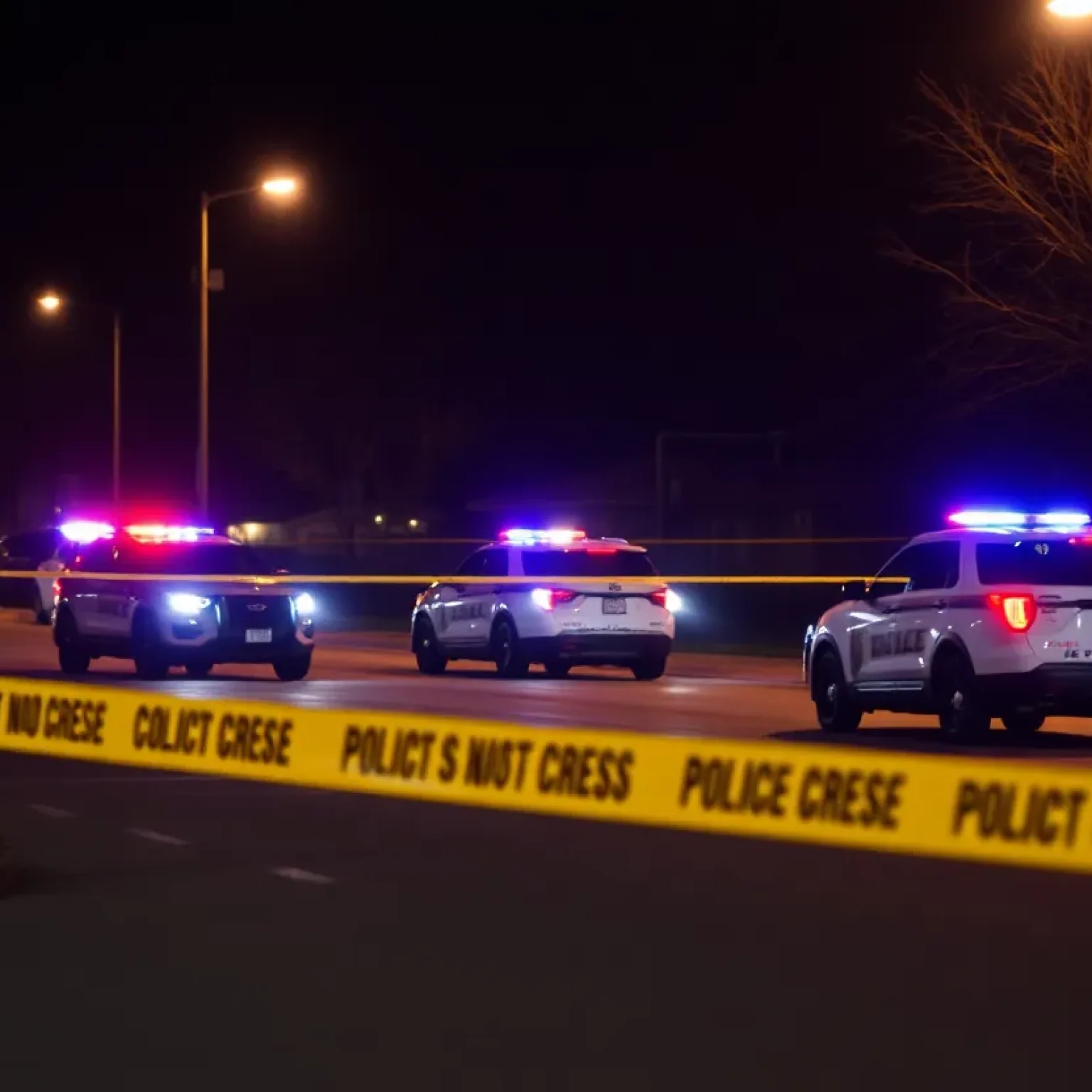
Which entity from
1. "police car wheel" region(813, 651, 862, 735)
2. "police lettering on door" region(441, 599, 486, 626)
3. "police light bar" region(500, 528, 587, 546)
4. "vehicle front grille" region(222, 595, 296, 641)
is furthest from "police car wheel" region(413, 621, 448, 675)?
"police car wheel" region(813, 651, 862, 735)

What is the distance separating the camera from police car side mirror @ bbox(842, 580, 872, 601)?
18938 mm

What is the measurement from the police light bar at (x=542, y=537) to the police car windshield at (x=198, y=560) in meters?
2.88

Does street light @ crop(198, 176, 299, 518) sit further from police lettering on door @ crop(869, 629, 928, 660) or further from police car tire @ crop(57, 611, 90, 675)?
police lettering on door @ crop(869, 629, 928, 660)

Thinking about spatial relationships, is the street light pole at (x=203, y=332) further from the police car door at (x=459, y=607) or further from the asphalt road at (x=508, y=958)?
the asphalt road at (x=508, y=958)

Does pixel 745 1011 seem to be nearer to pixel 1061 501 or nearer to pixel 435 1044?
pixel 435 1044

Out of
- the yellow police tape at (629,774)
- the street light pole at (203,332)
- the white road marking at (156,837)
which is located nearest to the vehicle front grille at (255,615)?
the yellow police tape at (629,774)

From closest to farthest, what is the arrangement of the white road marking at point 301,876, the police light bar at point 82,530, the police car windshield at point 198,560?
the white road marking at point 301,876 → the police car windshield at point 198,560 → the police light bar at point 82,530

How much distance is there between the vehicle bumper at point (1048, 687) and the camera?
1691cm

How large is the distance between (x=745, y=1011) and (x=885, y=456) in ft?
177

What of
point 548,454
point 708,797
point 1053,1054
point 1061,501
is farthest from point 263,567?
point 548,454

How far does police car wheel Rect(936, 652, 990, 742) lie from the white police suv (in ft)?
27.3

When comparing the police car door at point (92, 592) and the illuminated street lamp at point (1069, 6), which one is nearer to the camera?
the illuminated street lamp at point (1069, 6)

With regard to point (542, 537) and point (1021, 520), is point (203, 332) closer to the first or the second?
point (542, 537)

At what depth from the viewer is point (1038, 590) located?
1705 centimetres
